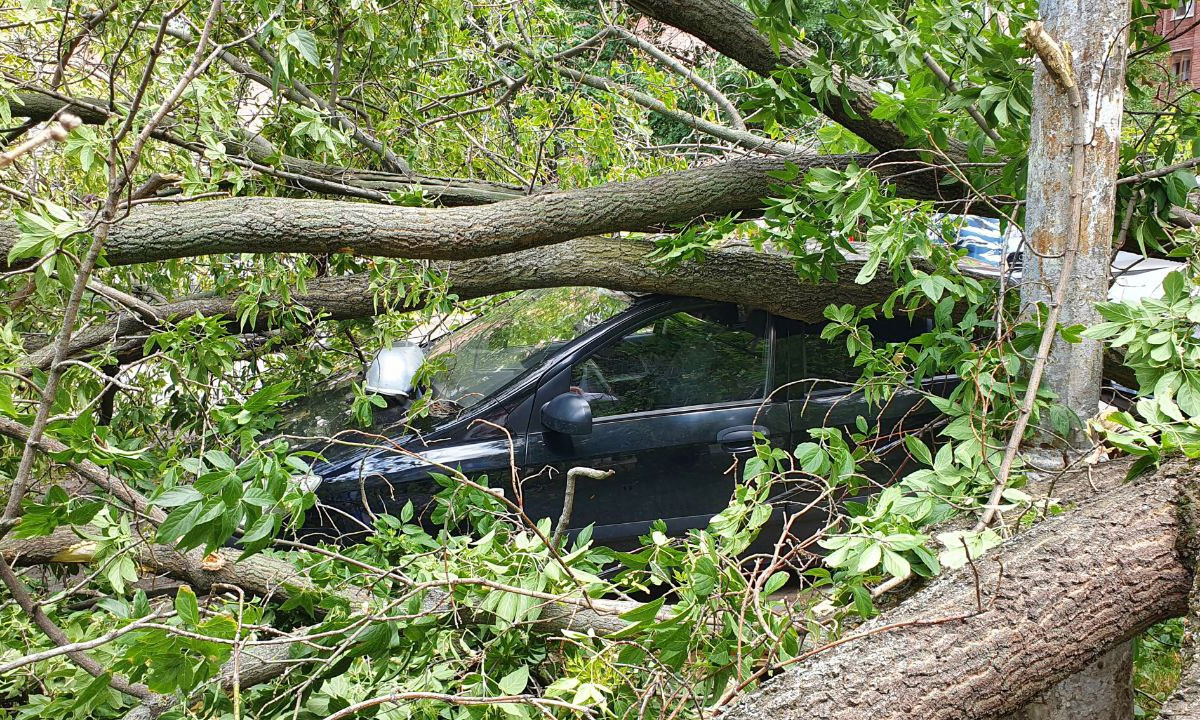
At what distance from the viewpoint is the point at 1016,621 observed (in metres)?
1.67

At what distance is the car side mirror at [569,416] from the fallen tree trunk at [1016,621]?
7.25 ft

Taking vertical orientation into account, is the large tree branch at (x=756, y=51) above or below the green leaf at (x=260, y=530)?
above

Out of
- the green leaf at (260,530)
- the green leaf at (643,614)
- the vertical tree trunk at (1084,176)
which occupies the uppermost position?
the vertical tree trunk at (1084,176)

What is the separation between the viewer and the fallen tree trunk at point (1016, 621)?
61.7 inches

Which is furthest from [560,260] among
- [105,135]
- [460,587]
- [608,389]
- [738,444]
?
[460,587]

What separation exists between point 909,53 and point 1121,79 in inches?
28.1

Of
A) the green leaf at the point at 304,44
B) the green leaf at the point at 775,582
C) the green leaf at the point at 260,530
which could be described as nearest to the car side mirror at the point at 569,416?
the green leaf at the point at 304,44

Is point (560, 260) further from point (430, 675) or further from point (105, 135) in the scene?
point (430, 675)

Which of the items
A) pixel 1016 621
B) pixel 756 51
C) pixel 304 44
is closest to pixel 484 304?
pixel 304 44

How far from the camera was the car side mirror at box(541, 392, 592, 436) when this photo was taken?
153 inches

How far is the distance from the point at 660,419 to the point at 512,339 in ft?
2.92

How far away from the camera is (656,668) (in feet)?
6.16

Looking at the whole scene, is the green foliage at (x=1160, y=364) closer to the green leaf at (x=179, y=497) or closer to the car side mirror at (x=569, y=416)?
the green leaf at (x=179, y=497)

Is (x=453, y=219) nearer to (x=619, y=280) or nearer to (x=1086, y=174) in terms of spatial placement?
(x=619, y=280)
